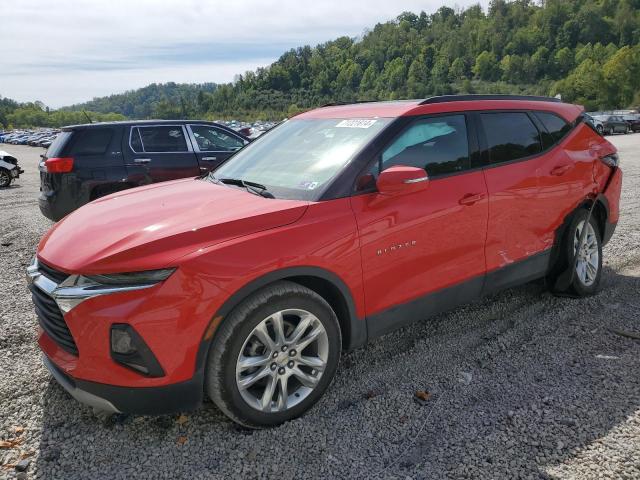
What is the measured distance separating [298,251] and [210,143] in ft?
19.6

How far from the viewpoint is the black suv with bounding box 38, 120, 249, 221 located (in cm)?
719

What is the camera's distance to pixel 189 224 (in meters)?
2.75

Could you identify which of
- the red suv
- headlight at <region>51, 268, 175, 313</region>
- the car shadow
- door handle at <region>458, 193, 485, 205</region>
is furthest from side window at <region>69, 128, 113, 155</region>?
door handle at <region>458, 193, 485, 205</region>

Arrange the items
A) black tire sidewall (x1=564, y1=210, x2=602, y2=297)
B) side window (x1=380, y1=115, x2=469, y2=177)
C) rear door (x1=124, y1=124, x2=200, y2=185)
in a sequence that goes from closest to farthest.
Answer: side window (x1=380, y1=115, x2=469, y2=177) < black tire sidewall (x1=564, y1=210, x2=602, y2=297) < rear door (x1=124, y1=124, x2=200, y2=185)

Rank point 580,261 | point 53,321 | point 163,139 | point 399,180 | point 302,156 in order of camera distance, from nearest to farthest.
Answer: point 53,321, point 399,180, point 302,156, point 580,261, point 163,139

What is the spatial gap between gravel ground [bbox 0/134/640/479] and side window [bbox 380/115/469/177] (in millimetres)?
1304

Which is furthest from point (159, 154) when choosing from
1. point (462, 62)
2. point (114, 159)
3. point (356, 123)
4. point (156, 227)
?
point (462, 62)

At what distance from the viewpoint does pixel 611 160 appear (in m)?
4.72

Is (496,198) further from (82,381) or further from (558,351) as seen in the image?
(82,381)

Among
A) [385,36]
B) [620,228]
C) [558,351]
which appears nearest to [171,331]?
[558,351]

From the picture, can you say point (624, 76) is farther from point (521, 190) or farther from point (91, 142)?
point (521, 190)

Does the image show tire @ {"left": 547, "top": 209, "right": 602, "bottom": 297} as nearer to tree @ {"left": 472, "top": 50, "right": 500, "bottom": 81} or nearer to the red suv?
the red suv

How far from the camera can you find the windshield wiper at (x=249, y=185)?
3205 millimetres

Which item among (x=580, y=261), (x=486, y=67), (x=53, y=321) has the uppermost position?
(x=486, y=67)
